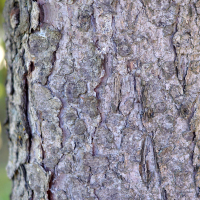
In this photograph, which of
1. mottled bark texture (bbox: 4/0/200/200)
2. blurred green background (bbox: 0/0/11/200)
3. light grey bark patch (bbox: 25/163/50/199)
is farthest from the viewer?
blurred green background (bbox: 0/0/11/200)

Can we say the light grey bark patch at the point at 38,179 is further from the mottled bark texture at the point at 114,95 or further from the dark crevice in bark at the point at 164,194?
the dark crevice in bark at the point at 164,194

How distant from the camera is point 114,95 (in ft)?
2.15

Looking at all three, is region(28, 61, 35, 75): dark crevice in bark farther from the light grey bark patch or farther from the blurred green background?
the blurred green background

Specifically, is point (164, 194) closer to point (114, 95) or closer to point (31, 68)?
point (114, 95)

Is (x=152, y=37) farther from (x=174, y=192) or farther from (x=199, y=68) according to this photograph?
(x=174, y=192)

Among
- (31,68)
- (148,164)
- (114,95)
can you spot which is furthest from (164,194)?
(31,68)

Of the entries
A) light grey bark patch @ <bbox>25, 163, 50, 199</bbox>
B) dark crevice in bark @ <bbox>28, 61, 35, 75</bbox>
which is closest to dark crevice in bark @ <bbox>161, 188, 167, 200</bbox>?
light grey bark patch @ <bbox>25, 163, 50, 199</bbox>

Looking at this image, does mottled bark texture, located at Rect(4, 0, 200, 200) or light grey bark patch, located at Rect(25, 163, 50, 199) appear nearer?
mottled bark texture, located at Rect(4, 0, 200, 200)

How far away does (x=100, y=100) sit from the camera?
66 cm

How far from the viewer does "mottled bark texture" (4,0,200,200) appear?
2.05 ft

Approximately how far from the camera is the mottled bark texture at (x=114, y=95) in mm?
624

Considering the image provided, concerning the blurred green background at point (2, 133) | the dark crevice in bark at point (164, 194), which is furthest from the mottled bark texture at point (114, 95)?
the blurred green background at point (2, 133)

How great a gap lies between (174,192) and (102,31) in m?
0.58

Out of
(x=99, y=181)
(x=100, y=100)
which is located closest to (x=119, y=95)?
(x=100, y=100)
